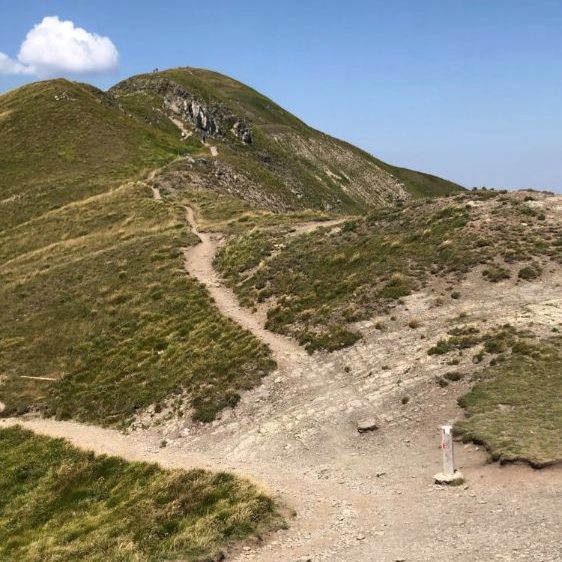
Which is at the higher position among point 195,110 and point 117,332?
point 195,110

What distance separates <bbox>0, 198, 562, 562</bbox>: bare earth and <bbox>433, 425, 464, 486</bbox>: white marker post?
1.04 feet

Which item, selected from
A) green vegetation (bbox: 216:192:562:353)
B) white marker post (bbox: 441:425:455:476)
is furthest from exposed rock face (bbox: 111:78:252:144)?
white marker post (bbox: 441:425:455:476)

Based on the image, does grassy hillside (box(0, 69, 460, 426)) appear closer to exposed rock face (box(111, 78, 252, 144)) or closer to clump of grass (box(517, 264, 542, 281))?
exposed rock face (box(111, 78, 252, 144))

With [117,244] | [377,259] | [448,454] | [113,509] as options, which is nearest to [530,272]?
[377,259]

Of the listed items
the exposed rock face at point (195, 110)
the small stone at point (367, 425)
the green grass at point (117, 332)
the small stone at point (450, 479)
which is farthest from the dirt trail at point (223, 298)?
the exposed rock face at point (195, 110)

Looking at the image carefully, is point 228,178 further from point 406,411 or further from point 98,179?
point 406,411

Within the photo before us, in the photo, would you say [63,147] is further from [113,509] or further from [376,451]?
[376,451]

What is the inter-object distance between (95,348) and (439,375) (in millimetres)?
21956

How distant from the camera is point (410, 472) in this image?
17312 millimetres

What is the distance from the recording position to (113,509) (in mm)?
20047

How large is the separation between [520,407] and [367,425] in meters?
5.26

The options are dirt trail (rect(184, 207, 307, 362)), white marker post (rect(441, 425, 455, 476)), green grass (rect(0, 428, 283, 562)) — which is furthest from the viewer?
dirt trail (rect(184, 207, 307, 362))

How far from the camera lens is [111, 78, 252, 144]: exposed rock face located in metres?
108

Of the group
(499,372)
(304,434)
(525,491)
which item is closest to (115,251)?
(304,434)
